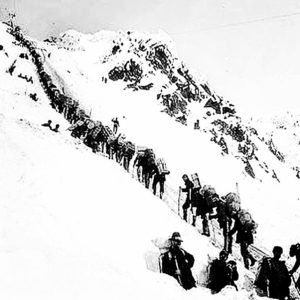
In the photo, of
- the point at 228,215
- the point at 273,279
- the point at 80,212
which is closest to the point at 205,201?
the point at 228,215

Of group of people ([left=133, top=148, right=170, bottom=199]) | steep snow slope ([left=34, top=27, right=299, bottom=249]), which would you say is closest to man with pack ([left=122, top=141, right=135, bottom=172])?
group of people ([left=133, top=148, right=170, bottom=199])

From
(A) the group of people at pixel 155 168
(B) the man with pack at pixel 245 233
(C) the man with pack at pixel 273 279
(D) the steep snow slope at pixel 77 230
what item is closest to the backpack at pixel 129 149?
(D) the steep snow slope at pixel 77 230

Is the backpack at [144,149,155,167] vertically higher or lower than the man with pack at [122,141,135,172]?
lower

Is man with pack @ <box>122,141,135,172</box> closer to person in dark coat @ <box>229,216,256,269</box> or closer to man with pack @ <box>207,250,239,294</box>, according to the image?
person in dark coat @ <box>229,216,256,269</box>

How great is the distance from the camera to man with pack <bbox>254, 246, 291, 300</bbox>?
9.67 metres

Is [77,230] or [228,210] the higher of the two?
[228,210]

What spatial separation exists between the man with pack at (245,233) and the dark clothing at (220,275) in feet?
7.61

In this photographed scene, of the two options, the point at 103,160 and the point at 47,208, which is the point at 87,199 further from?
the point at 103,160

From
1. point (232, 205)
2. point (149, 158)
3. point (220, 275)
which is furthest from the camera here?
point (149, 158)

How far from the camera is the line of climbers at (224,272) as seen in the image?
31.8 feet

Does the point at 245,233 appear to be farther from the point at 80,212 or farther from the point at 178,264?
the point at 80,212

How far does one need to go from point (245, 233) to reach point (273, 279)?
2.79 m

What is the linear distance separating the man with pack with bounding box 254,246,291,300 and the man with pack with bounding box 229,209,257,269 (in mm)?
2480

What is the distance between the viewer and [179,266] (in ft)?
32.3
